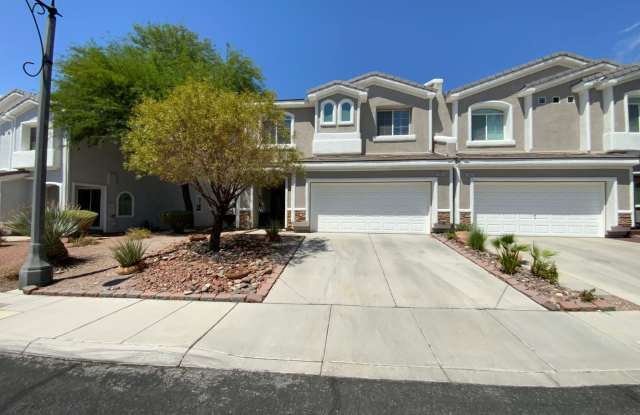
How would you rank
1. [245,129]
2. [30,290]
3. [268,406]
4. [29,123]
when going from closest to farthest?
[268,406], [30,290], [245,129], [29,123]

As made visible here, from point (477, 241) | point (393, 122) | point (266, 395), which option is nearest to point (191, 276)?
point (266, 395)

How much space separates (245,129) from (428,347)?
660cm

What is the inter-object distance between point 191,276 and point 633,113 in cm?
1983

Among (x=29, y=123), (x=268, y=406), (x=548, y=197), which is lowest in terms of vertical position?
(x=268, y=406)

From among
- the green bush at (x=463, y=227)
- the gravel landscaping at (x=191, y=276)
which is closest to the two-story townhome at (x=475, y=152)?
the green bush at (x=463, y=227)

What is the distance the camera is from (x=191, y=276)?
6.76 meters

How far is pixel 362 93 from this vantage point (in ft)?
46.3

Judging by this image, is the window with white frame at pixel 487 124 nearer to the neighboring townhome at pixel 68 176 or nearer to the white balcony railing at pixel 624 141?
the white balcony railing at pixel 624 141

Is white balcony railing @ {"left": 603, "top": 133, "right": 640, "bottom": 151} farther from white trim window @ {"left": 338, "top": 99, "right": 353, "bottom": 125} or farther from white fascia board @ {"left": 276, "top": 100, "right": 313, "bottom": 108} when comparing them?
white fascia board @ {"left": 276, "top": 100, "right": 313, "bottom": 108}

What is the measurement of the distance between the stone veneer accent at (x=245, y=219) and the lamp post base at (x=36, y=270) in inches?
325

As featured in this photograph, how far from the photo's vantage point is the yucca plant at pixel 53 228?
7859mm

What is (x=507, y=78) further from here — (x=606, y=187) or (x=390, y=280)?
(x=390, y=280)

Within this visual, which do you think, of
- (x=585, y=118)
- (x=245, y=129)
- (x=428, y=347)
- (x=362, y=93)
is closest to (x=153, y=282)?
(x=245, y=129)

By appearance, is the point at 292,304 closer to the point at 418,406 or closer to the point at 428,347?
the point at 428,347
